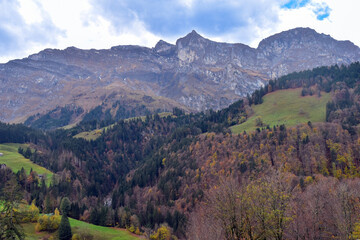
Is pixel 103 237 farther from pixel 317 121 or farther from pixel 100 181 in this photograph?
pixel 317 121

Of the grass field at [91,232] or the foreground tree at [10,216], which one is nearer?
the foreground tree at [10,216]

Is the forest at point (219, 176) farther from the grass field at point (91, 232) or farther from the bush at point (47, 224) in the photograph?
the bush at point (47, 224)

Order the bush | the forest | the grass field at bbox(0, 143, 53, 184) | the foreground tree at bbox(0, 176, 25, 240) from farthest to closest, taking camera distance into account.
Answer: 1. the grass field at bbox(0, 143, 53, 184)
2. the bush
3. the forest
4. the foreground tree at bbox(0, 176, 25, 240)

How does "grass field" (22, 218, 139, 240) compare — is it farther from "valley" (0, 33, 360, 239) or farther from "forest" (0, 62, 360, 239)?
"forest" (0, 62, 360, 239)

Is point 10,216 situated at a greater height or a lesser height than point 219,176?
greater

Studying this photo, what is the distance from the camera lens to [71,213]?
105 metres

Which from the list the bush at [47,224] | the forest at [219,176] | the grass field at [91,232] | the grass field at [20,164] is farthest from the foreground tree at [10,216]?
the grass field at [20,164]

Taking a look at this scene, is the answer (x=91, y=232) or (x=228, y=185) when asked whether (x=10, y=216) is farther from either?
(x=91, y=232)

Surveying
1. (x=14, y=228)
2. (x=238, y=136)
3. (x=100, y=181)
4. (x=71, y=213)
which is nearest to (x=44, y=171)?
(x=100, y=181)

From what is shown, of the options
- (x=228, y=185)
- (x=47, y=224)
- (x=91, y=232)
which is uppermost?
(x=228, y=185)

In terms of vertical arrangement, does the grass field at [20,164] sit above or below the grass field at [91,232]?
above

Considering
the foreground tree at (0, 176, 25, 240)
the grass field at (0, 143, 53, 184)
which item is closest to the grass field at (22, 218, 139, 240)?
the foreground tree at (0, 176, 25, 240)

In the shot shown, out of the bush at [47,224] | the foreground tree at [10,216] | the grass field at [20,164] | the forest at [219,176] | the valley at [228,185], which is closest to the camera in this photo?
the foreground tree at [10,216]

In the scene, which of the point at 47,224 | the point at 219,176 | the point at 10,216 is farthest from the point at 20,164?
the point at 10,216
